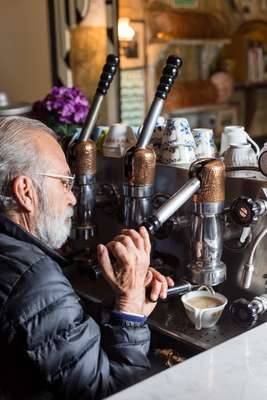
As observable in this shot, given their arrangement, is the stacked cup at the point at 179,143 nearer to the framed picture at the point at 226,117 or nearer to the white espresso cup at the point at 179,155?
the white espresso cup at the point at 179,155

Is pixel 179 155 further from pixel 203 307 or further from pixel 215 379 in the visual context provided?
pixel 215 379

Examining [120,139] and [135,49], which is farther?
[135,49]

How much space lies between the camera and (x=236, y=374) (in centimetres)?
85

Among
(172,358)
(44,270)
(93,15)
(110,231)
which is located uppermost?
(93,15)

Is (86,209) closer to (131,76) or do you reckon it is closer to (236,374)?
(236,374)

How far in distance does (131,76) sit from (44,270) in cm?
298

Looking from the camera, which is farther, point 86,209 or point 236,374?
point 86,209

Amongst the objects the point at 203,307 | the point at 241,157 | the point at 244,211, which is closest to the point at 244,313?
the point at 203,307

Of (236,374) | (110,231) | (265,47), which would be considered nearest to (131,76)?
(265,47)

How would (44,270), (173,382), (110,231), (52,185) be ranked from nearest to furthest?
(173,382), (44,270), (52,185), (110,231)

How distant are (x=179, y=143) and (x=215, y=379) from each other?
591mm

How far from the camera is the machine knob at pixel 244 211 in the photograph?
105 cm

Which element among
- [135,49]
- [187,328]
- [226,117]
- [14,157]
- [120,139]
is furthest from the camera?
[226,117]

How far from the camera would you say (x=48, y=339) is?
0.92 metres
